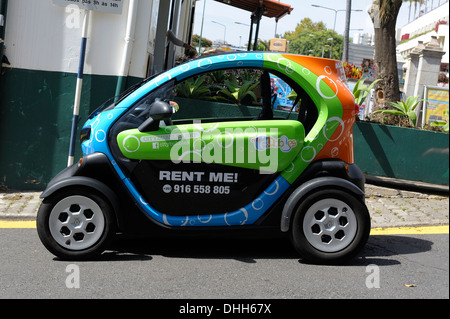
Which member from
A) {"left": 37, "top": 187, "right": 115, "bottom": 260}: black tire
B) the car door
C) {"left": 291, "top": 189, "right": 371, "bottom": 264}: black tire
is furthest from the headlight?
{"left": 291, "top": 189, "right": 371, "bottom": 264}: black tire

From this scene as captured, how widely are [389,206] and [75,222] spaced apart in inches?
162

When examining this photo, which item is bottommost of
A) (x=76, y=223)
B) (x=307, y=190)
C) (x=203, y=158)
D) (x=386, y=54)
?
(x=76, y=223)

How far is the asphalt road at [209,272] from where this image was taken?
398 cm

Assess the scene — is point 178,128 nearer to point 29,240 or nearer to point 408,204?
point 29,240

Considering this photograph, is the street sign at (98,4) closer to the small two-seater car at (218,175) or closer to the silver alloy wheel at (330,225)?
the small two-seater car at (218,175)

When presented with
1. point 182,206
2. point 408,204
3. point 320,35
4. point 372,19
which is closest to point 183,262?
point 182,206

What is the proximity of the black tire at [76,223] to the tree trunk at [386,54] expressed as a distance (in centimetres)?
711

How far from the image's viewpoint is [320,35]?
108 meters

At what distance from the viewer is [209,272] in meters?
4.46

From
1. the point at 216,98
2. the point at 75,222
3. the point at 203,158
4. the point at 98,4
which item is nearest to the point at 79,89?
the point at 98,4

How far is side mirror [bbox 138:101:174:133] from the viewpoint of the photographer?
4.50m

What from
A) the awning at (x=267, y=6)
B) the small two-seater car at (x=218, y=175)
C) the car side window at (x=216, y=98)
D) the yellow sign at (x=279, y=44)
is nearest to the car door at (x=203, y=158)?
the small two-seater car at (x=218, y=175)

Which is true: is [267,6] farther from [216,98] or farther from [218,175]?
[218,175]
